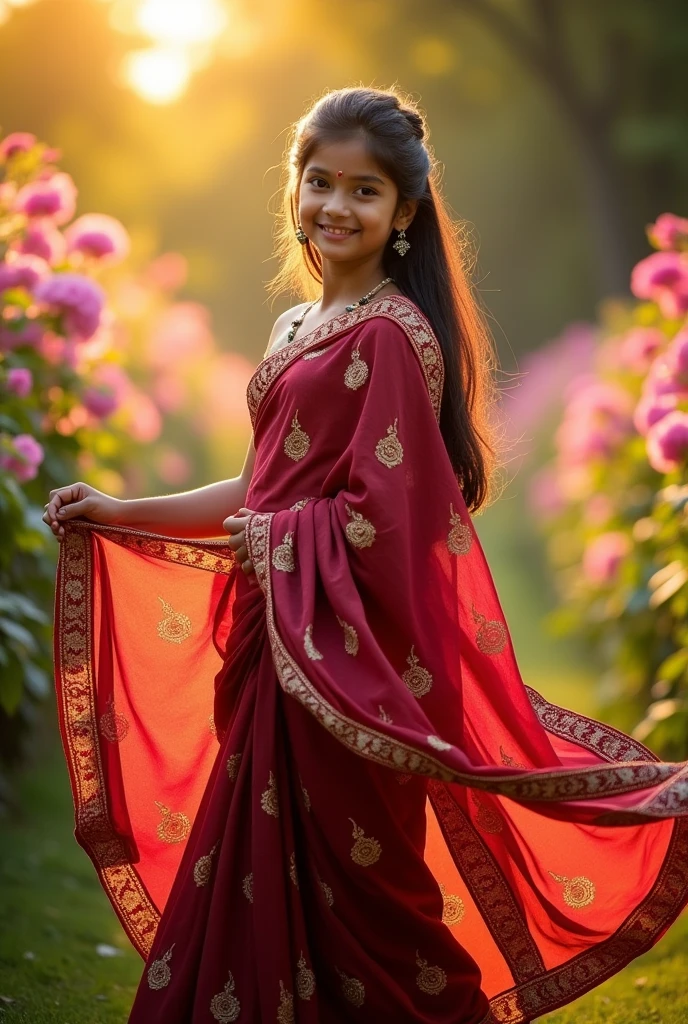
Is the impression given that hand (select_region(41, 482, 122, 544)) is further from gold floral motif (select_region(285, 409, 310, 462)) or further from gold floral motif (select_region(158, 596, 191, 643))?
gold floral motif (select_region(285, 409, 310, 462))

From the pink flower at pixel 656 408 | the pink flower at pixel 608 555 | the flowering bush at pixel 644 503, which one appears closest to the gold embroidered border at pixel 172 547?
the flowering bush at pixel 644 503

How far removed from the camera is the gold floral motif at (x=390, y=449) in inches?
91.4

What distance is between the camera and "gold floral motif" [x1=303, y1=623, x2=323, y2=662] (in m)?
2.23

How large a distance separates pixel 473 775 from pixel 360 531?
19.4 inches

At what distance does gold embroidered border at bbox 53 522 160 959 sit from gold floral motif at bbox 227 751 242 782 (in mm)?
371

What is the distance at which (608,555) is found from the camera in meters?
5.00

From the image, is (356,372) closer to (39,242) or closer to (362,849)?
(362,849)

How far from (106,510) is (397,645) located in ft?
2.32

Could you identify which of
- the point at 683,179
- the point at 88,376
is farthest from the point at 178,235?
the point at 88,376

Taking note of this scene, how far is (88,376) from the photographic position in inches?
179

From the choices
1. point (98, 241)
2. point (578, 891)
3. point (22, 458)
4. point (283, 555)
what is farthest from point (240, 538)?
point (98, 241)

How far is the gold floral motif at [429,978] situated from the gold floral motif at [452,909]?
6.5 inches

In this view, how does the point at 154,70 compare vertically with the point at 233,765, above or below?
above

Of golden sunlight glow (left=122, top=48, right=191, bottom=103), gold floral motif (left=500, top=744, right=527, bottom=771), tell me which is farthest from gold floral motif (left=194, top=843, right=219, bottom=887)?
golden sunlight glow (left=122, top=48, right=191, bottom=103)
